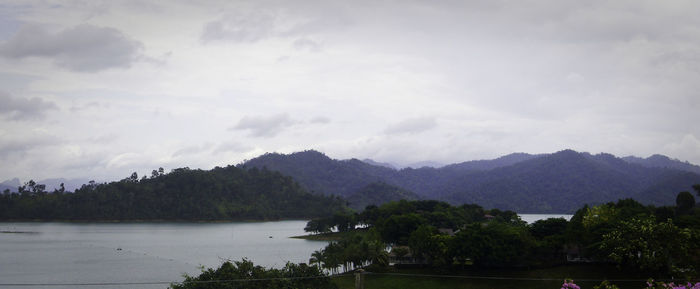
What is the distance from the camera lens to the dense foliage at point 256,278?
115 feet

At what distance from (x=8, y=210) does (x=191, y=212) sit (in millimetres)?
53633

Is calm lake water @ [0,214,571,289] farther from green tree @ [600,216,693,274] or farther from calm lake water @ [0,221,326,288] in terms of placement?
green tree @ [600,216,693,274]

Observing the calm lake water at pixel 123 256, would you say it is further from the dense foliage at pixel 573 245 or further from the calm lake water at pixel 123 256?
the dense foliage at pixel 573 245

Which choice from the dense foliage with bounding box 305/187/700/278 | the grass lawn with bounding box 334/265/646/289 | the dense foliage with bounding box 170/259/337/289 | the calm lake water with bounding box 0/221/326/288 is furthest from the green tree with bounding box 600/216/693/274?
the calm lake water with bounding box 0/221/326/288

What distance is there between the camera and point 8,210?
162 metres

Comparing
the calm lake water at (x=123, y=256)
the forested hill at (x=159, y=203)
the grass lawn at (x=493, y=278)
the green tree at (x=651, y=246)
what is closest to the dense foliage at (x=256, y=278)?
the grass lawn at (x=493, y=278)

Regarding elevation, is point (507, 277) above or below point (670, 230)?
below

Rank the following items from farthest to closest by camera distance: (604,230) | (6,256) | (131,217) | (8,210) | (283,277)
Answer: (131,217) < (8,210) < (6,256) < (604,230) < (283,277)

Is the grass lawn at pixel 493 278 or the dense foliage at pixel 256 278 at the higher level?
the dense foliage at pixel 256 278

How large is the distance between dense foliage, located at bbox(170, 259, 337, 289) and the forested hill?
146 m

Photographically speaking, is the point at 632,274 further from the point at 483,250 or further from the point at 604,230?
the point at 483,250

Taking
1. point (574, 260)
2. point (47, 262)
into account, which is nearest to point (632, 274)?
point (574, 260)

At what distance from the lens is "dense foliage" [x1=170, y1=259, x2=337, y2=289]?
35.1 m

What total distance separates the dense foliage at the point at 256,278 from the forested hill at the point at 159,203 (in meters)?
146
